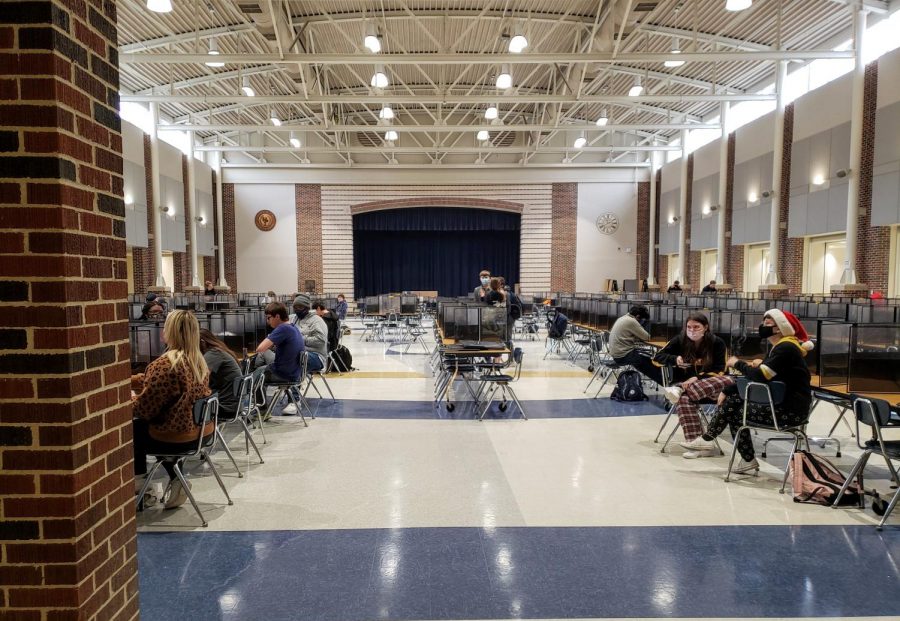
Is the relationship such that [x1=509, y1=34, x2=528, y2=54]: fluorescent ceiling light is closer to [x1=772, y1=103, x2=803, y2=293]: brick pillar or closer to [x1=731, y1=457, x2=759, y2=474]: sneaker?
[x1=731, y1=457, x2=759, y2=474]: sneaker

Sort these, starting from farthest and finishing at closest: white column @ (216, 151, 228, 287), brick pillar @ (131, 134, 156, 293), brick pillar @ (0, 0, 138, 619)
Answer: white column @ (216, 151, 228, 287)
brick pillar @ (131, 134, 156, 293)
brick pillar @ (0, 0, 138, 619)

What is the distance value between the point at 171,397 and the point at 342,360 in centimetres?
630

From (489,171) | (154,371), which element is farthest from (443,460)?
(489,171)

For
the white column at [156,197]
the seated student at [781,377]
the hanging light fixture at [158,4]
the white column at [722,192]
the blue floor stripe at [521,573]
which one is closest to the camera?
the blue floor stripe at [521,573]

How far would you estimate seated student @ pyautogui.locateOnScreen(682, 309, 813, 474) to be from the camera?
15.0 ft

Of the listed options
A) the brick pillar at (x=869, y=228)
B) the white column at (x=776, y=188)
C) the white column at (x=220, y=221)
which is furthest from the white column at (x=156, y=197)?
the brick pillar at (x=869, y=228)

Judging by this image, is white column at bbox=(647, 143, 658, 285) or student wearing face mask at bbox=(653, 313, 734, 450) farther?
white column at bbox=(647, 143, 658, 285)

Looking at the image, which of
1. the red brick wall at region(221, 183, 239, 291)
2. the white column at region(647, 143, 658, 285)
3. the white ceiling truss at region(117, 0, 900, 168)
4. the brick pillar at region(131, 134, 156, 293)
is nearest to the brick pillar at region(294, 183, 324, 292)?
the red brick wall at region(221, 183, 239, 291)

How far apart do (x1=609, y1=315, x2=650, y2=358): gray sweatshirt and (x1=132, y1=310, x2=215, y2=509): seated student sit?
5404mm

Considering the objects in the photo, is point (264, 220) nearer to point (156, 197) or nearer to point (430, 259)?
point (156, 197)

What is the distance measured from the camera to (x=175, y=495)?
Answer: 4.23m

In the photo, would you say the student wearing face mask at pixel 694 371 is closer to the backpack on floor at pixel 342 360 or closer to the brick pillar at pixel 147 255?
the backpack on floor at pixel 342 360

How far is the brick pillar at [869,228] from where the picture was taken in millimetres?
12945

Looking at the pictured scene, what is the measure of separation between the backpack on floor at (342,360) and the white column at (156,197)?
10.7 m
